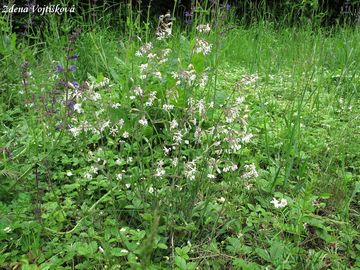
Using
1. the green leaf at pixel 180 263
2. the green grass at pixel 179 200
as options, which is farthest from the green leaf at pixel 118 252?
the green leaf at pixel 180 263

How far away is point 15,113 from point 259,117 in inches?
66.4

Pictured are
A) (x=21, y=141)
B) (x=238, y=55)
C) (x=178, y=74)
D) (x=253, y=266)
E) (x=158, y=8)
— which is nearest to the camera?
(x=253, y=266)

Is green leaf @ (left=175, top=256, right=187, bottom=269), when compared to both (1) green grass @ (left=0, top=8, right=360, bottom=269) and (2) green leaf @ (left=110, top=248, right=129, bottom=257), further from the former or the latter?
(2) green leaf @ (left=110, top=248, right=129, bottom=257)

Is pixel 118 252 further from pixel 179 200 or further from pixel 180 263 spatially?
pixel 179 200

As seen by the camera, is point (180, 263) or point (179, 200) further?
point (179, 200)

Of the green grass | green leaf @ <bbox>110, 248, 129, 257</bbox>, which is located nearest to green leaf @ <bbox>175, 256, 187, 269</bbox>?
the green grass

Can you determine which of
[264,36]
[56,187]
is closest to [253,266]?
[56,187]

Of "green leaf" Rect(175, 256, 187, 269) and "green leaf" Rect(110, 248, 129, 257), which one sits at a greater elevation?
"green leaf" Rect(175, 256, 187, 269)

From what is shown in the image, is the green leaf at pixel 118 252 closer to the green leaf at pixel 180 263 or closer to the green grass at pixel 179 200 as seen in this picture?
the green grass at pixel 179 200

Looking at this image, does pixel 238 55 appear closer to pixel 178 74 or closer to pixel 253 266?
pixel 178 74

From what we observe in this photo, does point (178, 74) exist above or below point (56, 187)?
above

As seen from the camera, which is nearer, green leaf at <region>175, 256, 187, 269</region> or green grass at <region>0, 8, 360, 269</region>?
green leaf at <region>175, 256, 187, 269</region>

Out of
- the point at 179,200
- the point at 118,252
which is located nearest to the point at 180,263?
the point at 118,252

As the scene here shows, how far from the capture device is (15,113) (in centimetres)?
275
